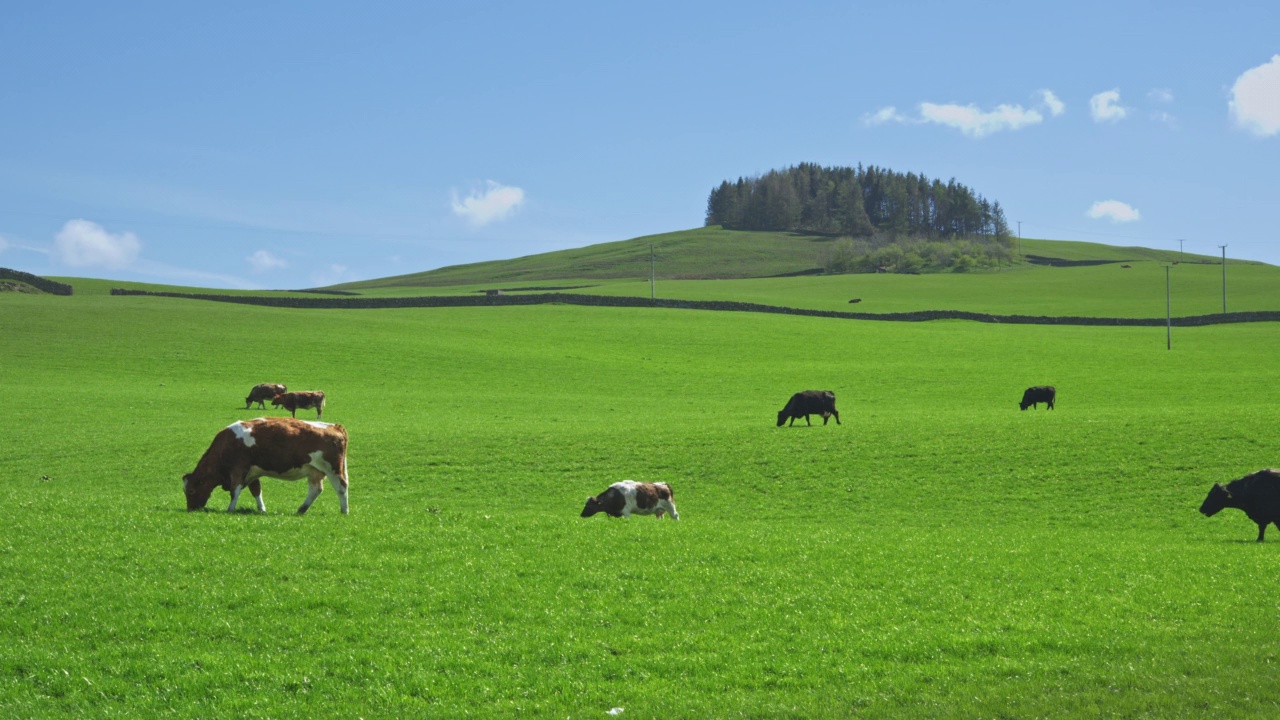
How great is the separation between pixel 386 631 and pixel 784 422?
27707mm

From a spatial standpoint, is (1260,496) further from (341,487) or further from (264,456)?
(264,456)

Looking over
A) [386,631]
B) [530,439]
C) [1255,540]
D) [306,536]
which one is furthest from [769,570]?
[530,439]

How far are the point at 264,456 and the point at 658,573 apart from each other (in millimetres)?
7501

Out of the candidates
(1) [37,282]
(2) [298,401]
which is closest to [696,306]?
(2) [298,401]

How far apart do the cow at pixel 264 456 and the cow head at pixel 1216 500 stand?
17.0 m

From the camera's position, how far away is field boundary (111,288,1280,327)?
88375 mm

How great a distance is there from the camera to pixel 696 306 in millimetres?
90625

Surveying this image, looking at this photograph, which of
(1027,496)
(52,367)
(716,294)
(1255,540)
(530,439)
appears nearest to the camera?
(1255,540)

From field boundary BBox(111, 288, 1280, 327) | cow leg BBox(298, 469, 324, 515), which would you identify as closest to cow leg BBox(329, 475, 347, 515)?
cow leg BBox(298, 469, 324, 515)

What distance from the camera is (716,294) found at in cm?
12369

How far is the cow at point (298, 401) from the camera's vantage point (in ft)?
141

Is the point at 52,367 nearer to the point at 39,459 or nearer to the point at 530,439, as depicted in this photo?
the point at 39,459

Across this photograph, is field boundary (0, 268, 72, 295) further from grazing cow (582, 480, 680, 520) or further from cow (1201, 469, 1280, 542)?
cow (1201, 469, 1280, 542)

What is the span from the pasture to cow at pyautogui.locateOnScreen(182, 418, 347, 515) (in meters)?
0.67
